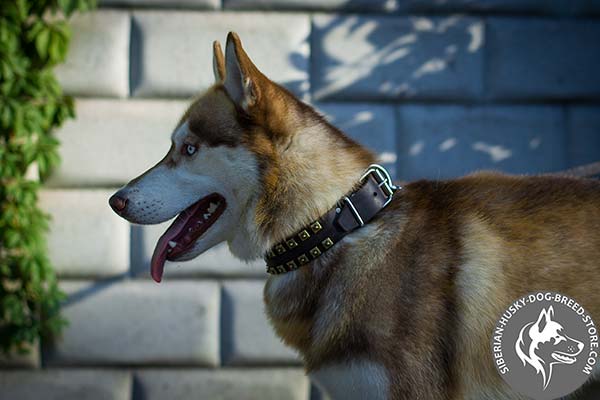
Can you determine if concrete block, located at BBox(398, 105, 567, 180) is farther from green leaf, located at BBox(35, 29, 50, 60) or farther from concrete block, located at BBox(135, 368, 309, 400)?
green leaf, located at BBox(35, 29, 50, 60)

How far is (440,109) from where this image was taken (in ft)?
14.2

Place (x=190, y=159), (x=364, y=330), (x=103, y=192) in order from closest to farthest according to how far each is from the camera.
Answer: (x=364, y=330)
(x=190, y=159)
(x=103, y=192)

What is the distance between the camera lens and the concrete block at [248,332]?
4223 mm

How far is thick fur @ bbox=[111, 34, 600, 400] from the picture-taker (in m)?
2.05

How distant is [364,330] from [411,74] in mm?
2527

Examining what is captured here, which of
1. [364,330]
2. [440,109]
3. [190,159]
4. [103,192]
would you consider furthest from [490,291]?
[103,192]

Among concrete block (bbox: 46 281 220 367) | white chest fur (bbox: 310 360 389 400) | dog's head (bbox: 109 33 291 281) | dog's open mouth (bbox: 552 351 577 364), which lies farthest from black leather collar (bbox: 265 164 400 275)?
concrete block (bbox: 46 281 220 367)

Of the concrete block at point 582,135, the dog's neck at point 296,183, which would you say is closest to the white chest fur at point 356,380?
the dog's neck at point 296,183

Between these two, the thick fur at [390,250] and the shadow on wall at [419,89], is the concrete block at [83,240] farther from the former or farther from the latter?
the thick fur at [390,250]

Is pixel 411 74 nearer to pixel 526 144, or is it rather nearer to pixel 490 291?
pixel 526 144

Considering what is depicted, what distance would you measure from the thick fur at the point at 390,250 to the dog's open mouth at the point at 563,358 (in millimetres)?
144

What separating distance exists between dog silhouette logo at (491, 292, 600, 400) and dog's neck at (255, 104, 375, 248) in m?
0.60

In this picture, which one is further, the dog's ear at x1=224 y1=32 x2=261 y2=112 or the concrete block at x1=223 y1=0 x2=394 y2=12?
the concrete block at x1=223 y1=0 x2=394 y2=12

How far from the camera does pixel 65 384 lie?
13.8 ft
